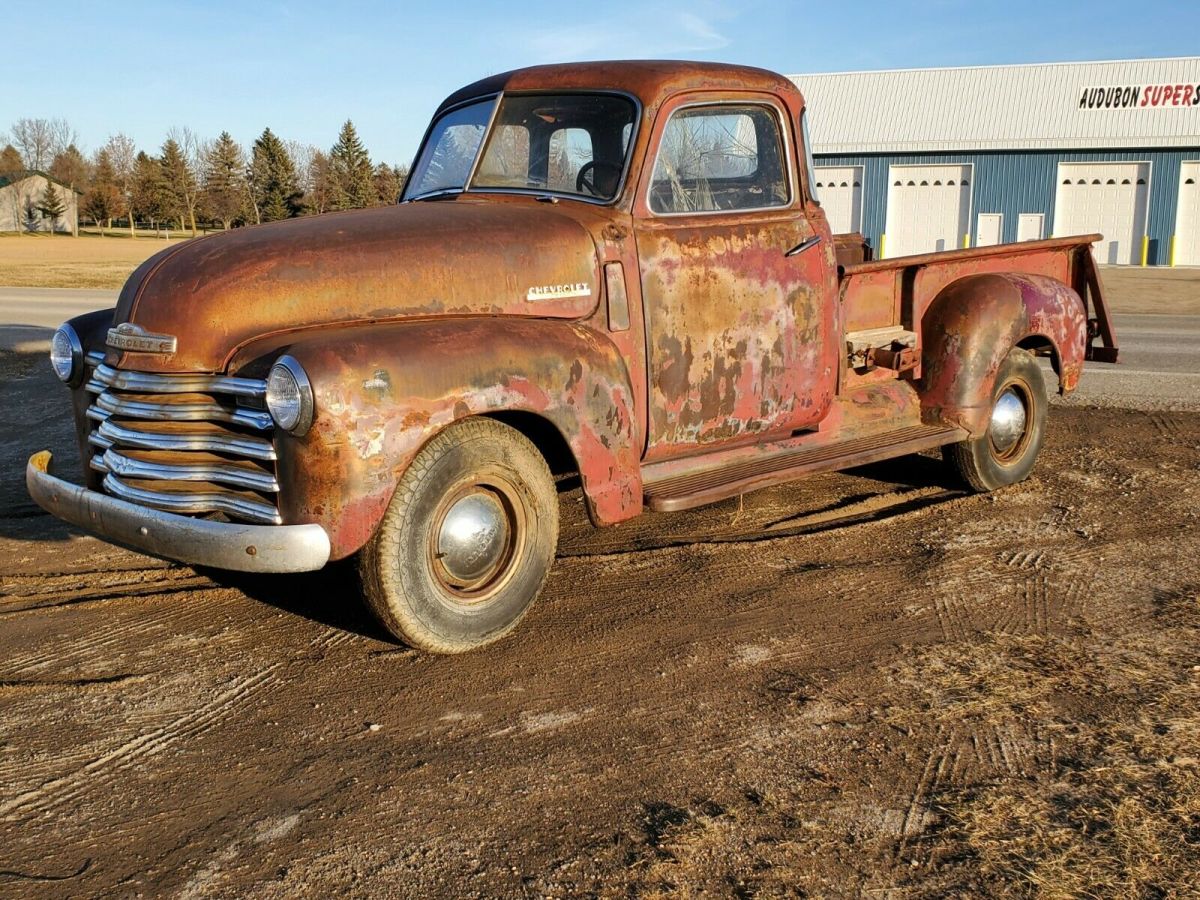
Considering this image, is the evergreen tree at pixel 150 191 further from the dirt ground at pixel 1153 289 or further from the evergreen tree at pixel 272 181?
the dirt ground at pixel 1153 289

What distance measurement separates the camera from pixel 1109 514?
5633 mm

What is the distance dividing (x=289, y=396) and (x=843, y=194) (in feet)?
119

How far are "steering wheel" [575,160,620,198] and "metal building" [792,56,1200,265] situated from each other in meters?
31.0

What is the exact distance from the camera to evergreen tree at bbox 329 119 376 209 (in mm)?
64750

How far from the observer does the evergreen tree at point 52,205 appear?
3233 inches

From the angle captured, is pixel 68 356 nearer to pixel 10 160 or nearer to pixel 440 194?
pixel 440 194

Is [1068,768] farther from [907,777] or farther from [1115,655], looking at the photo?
[1115,655]

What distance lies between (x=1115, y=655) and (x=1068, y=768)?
945 millimetres

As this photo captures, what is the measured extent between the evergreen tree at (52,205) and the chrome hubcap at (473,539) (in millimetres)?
89647

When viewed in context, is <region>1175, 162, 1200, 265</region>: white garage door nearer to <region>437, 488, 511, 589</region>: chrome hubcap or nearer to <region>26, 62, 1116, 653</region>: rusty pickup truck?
<region>26, 62, 1116, 653</region>: rusty pickup truck

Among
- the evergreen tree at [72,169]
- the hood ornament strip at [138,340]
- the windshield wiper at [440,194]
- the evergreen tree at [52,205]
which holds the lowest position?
the hood ornament strip at [138,340]

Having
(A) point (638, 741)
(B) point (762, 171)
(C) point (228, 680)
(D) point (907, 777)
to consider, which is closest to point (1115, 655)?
(D) point (907, 777)

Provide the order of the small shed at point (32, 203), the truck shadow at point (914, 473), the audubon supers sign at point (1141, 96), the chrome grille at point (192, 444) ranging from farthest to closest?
1. the small shed at point (32, 203)
2. the audubon supers sign at point (1141, 96)
3. the truck shadow at point (914, 473)
4. the chrome grille at point (192, 444)

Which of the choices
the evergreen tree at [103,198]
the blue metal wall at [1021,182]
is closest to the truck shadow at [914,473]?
the blue metal wall at [1021,182]
